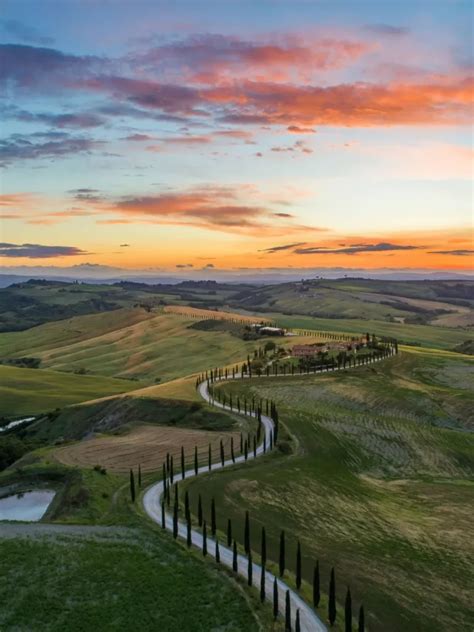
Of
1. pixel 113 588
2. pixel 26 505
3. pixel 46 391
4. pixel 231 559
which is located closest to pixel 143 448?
pixel 26 505

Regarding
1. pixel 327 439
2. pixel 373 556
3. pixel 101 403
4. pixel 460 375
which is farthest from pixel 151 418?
pixel 460 375

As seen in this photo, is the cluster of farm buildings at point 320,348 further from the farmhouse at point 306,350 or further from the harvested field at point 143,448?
the harvested field at point 143,448

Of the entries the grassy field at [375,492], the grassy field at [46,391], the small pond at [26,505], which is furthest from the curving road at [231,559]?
the grassy field at [46,391]

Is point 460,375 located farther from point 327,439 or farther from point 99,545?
point 99,545

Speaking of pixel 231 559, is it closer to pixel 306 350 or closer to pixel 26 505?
pixel 26 505

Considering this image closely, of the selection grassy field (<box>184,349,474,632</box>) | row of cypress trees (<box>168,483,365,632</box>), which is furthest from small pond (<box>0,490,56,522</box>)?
row of cypress trees (<box>168,483,365,632</box>)

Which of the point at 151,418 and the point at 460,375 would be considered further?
the point at 460,375
